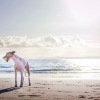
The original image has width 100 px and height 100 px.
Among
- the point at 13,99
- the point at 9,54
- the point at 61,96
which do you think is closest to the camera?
the point at 13,99

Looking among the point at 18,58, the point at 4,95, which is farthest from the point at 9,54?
the point at 4,95

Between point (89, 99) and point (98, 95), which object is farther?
point (98, 95)

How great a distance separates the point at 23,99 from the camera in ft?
41.1

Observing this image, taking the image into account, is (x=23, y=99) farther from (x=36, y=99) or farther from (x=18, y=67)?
(x=18, y=67)

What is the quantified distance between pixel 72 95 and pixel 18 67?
4627 mm

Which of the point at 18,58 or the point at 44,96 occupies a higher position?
the point at 18,58

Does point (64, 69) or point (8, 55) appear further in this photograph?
point (64, 69)

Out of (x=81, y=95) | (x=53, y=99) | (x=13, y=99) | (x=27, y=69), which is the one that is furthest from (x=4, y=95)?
(x=27, y=69)

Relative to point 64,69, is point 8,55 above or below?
below

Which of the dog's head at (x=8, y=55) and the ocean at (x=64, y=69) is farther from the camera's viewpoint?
the ocean at (x=64, y=69)

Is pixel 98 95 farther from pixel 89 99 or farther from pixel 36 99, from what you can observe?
pixel 36 99

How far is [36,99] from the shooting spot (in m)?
12.6

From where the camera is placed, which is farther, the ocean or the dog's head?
the ocean

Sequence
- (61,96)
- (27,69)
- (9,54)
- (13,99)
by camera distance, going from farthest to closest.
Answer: (27,69), (9,54), (61,96), (13,99)
